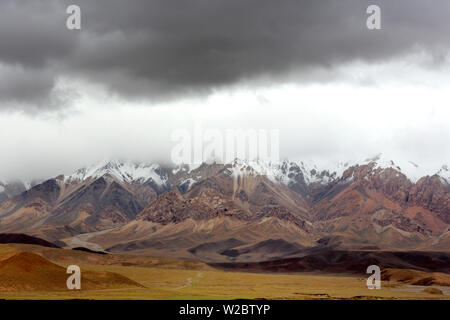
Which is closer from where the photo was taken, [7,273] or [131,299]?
[131,299]
